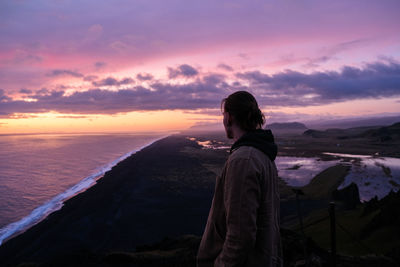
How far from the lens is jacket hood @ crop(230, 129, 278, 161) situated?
2.11 m

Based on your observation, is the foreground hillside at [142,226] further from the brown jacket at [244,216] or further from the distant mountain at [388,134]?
the distant mountain at [388,134]

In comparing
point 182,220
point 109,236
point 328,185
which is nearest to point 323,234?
point 182,220

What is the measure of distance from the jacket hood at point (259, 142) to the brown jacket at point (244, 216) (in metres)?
0.04

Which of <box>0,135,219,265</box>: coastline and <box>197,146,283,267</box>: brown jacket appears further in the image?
<box>0,135,219,265</box>: coastline

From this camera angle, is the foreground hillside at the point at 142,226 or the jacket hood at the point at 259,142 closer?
the jacket hood at the point at 259,142

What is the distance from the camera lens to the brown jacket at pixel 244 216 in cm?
196

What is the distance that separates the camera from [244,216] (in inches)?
76.7

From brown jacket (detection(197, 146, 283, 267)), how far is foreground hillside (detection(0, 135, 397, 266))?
14.6ft

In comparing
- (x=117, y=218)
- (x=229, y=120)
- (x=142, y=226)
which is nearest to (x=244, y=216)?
(x=229, y=120)

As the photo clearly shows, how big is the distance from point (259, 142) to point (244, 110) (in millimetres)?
321

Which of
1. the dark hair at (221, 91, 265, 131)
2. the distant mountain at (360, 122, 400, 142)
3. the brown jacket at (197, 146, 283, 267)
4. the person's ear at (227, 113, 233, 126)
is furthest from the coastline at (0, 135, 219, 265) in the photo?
the distant mountain at (360, 122, 400, 142)

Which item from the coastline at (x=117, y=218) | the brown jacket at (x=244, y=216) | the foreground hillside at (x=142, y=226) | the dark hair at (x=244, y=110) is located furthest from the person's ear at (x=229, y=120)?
the coastline at (x=117, y=218)

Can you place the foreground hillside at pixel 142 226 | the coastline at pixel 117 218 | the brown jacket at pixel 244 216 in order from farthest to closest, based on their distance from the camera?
the coastline at pixel 117 218
the foreground hillside at pixel 142 226
the brown jacket at pixel 244 216

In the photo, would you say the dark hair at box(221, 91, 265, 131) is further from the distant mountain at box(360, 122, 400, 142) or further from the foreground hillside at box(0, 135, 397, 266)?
the distant mountain at box(360, 122, 400, 142)
